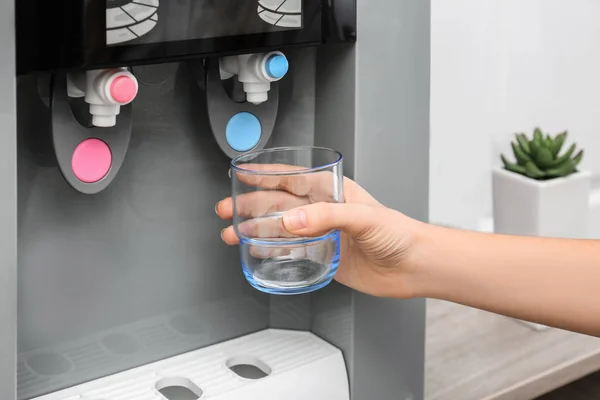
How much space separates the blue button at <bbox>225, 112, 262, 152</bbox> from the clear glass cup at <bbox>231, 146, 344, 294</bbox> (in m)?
0.04

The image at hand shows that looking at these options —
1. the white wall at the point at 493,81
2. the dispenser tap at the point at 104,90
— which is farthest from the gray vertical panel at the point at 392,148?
the white wall at the point at 493,81

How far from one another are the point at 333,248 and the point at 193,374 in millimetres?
195

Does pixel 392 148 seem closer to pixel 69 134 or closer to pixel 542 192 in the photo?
pixel 69 134

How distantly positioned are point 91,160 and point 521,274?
0.41 metres

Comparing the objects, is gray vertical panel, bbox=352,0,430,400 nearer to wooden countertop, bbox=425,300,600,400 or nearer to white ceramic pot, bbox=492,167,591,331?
wooden countertop, bbox=425,300,600,400

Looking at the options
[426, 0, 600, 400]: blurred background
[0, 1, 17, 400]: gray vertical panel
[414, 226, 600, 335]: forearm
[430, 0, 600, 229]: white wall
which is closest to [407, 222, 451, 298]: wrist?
[414, 226, 600, 335]: forearm

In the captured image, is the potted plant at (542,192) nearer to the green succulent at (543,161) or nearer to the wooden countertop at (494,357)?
the green succulent at (543,161)

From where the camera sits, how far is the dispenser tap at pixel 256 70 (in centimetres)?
74

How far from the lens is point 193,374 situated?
82cm

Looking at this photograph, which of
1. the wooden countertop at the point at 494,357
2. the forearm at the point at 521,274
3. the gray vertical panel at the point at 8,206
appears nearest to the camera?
the gray vertical panel at the point at 8,206

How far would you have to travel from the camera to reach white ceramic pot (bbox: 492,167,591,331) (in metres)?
1.17

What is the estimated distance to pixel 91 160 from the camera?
2.29 feet

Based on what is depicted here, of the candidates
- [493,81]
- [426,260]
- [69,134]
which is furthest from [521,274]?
[493,81]

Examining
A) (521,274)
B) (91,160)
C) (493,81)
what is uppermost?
(493,81)
